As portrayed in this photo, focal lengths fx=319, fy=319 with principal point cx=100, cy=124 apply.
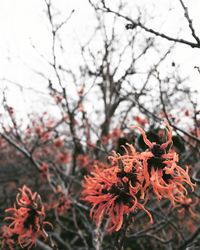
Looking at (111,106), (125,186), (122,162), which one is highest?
(111,106)

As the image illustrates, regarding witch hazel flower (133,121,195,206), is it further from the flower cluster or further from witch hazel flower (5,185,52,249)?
witch hazel flower (5,185,52,249)

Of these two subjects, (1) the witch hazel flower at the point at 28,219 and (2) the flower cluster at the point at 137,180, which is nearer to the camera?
(2) the flower cluster at the point at 137,180

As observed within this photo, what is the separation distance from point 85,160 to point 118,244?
21.6 feet

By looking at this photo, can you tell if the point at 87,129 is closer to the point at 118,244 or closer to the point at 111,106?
the point at 111,106

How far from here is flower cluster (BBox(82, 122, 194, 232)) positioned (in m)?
1.46

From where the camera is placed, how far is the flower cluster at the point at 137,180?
1.46 m

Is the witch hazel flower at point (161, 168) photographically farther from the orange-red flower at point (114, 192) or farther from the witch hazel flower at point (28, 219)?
the witch hazel flower at point (28, 219)

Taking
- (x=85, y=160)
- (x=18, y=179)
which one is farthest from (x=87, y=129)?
(x=18, y=179)

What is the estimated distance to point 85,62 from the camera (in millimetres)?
9320

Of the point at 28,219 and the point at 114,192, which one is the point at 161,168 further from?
the point at 28,219

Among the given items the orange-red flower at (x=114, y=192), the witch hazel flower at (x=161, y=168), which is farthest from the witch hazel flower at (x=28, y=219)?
the witch hazel flower at (x=161, y=168)

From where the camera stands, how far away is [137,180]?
5.14ft

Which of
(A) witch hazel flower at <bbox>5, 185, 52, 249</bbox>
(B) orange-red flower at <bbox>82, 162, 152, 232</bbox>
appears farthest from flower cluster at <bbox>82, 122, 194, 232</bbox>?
(A) witch hazel flower at <bbox>5, 185, 52, 249</bbox>

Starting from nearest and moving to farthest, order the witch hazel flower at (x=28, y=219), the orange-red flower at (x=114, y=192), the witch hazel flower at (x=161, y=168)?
the witch hazel flower at (x=161, y=168), the orange-red flower at (x=114, y=192), the witch hazel flower at (x=28, y=219)
